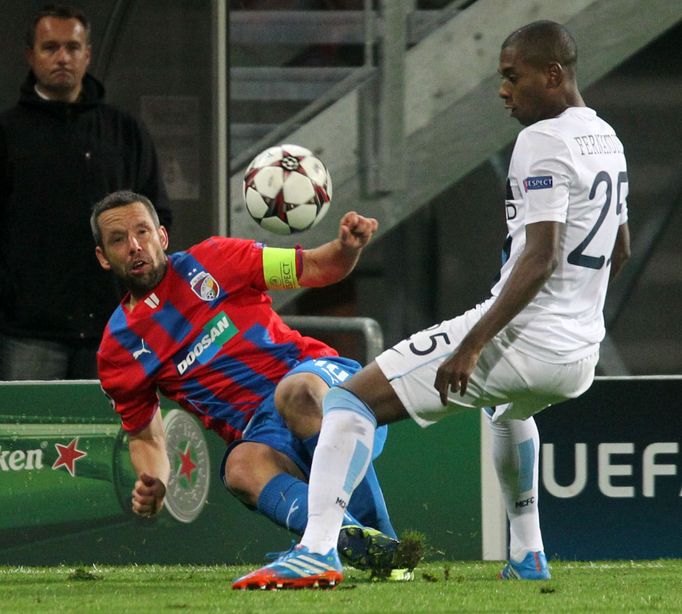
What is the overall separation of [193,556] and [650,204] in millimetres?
3900

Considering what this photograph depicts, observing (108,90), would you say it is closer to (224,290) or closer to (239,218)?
(239,218)

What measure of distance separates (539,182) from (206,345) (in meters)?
1.21

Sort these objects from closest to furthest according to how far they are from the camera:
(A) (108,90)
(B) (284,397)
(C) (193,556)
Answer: (B) (284,397)
(C) (193,556)
(A) (108,90)

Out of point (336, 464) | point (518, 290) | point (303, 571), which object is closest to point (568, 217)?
point (518, 290)

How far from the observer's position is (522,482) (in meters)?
4.64

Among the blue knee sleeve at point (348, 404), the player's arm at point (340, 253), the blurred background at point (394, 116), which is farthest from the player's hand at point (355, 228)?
the blurred background at point (394, 116)

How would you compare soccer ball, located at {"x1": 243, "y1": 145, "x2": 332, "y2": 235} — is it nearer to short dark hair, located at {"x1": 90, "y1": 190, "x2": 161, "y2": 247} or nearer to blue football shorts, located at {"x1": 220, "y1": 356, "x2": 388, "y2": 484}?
short dark hair, located at {"x1": 90, "y1": 190, "x2": 161, "y2": 247}

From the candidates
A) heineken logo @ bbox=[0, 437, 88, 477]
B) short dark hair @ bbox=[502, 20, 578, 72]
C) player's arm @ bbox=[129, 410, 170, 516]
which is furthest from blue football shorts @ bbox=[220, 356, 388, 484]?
short dark hair @ bbox=[502, 20, 578, 72]

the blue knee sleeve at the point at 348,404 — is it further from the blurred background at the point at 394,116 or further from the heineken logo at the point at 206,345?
the blurred background at the point at 394,116

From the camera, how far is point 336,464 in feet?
13.7

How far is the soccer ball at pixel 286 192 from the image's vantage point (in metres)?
5.05

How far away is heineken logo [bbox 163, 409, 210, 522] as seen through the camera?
218 inches

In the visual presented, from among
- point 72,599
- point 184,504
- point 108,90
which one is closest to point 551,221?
point 72,599

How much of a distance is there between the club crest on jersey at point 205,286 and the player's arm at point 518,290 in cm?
102
